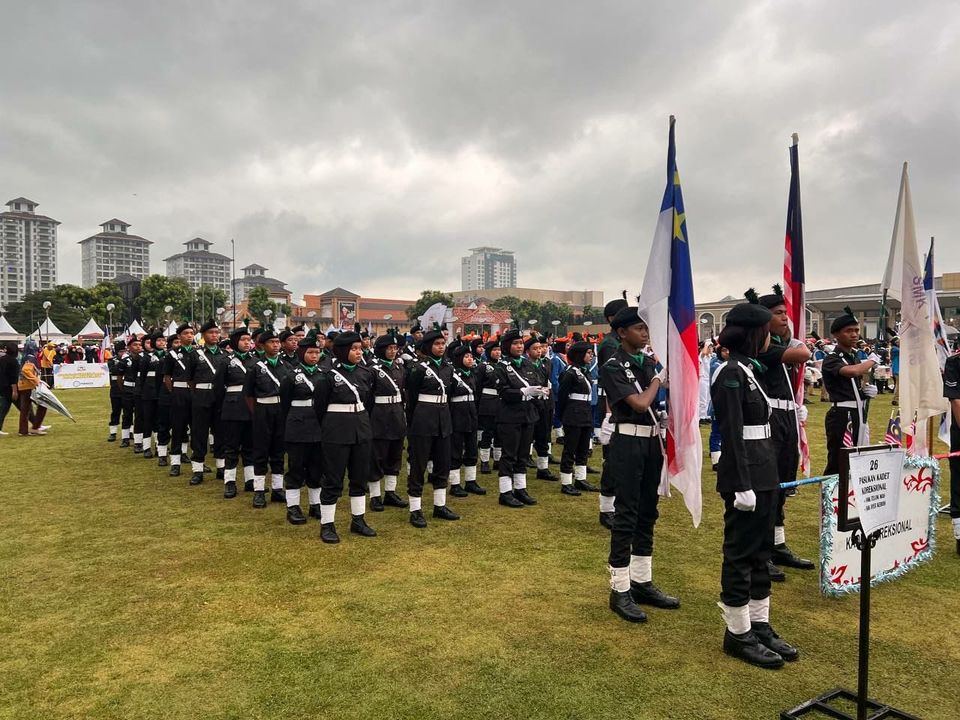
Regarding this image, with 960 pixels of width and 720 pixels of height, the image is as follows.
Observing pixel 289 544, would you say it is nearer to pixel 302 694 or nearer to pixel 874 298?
pixel 302 694

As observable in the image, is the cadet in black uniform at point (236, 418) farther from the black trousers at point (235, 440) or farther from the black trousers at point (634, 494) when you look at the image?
the black trousers at point (634, 494)

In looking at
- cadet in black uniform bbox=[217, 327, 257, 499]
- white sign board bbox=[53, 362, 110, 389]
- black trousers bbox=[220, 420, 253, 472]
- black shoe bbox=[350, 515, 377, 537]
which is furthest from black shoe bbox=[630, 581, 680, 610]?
white sign board bbox=[53, 362, 110, 389]

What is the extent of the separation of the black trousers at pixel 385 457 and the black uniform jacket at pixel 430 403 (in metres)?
0.47

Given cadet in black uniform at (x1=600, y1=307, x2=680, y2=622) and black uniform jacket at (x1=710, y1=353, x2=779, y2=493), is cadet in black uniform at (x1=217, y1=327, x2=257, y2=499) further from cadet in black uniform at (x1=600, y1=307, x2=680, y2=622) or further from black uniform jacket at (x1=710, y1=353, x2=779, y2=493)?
black uniform jacket at (x1=710, y1=353, x2=779, y2=493)

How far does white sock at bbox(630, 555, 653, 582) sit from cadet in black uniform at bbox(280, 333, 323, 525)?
4056mm

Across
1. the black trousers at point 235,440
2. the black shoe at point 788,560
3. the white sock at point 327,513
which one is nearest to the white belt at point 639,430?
the black shoe at point 788,560

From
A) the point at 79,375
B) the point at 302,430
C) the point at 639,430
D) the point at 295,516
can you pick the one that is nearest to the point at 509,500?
the point at 295,516

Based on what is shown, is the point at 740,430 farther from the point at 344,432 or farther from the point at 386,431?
the point at 386,431

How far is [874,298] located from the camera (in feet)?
173

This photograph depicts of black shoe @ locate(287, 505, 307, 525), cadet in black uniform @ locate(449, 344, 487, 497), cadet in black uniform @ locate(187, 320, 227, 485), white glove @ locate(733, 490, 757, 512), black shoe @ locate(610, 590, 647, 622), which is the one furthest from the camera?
cadet in black uniform @ locate(187, 320, 227, 485)

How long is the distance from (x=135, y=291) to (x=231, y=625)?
137449 millimetres

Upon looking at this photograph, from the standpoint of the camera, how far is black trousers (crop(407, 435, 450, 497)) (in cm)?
789

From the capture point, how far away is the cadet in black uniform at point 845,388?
698 centimetres

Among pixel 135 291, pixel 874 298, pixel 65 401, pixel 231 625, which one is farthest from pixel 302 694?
pixel 135 291
